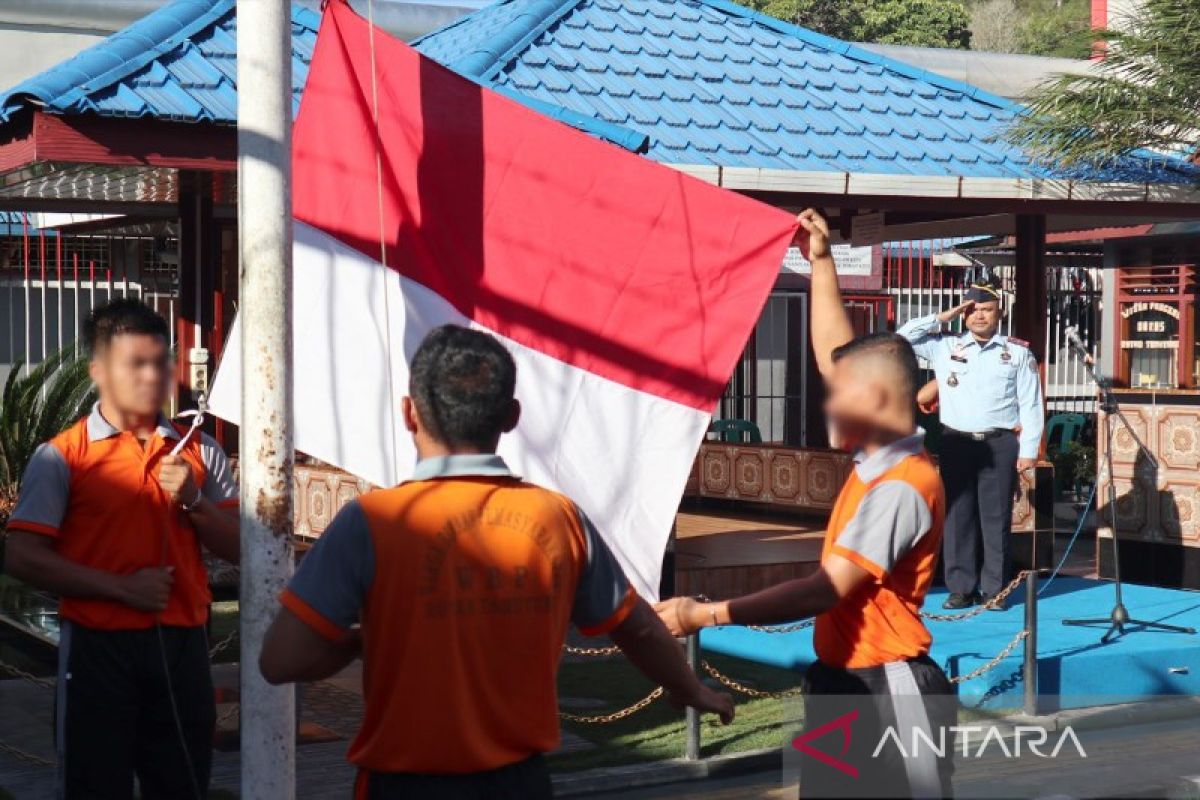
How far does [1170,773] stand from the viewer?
789 centimetres

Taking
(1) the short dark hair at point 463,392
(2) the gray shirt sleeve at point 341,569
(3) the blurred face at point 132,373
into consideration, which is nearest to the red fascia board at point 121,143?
(3) the blurred face at point 132,373

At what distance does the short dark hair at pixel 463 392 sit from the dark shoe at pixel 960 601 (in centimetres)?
803

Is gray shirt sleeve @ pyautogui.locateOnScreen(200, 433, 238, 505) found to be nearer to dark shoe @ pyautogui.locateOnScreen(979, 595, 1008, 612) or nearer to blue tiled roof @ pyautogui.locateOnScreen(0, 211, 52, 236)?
dark shoe @ pyautogui.locateOnScreen(979, 595, 1008, 612)

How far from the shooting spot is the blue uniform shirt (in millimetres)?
10992

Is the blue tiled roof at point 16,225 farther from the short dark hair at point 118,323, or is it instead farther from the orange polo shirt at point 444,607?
the orange polo shirt at point 444,607

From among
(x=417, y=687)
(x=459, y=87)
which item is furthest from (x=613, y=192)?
(x=417, y=687)

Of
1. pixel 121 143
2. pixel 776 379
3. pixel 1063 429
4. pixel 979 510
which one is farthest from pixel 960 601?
pixel 1063 429

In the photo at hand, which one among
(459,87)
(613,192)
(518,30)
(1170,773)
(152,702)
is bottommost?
(1170,773)

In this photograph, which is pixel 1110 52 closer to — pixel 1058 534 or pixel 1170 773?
pixel 1058 534

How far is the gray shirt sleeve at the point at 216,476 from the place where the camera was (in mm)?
5227

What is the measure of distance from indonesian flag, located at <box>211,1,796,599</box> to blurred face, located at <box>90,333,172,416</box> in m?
0.70

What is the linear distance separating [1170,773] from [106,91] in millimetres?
6379

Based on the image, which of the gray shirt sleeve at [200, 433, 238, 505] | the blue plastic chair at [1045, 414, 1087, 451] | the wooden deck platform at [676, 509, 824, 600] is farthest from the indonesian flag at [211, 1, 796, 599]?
the blue plastic chair at [1045, 414, 1087, 451]

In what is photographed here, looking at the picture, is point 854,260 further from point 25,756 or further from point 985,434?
point 25,756
